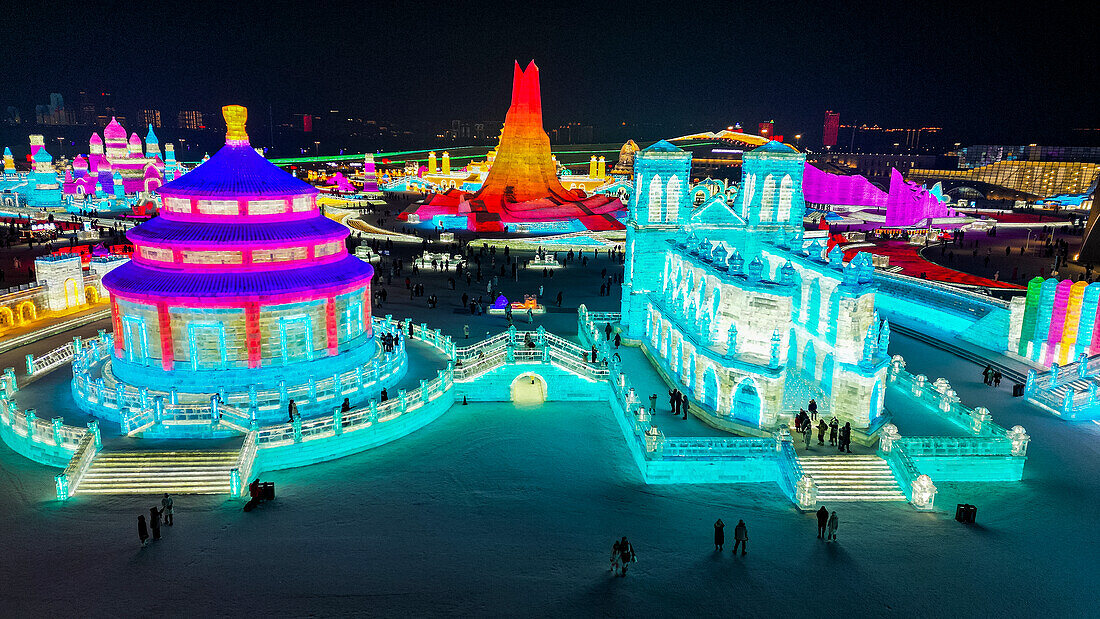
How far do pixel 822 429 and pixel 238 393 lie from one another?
63.8 ft

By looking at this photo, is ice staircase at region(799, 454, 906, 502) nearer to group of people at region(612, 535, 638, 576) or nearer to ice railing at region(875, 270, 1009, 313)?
group of people at region(612, 535, 638, 576)

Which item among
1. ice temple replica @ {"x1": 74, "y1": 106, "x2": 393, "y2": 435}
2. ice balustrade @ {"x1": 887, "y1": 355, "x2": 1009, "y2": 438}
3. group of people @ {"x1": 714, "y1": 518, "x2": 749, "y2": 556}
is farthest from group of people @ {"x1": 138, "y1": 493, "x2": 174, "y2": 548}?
ice balustrade @ {"x1": 887, "y1": 355, "x2": 1009, "y2": 438}

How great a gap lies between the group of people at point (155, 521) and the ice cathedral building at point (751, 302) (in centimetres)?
1648

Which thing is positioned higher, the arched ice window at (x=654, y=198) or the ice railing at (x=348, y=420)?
the arched ice window at (x=654, y=198)

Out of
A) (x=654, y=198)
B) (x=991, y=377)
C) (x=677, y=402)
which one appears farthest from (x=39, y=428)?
(x=991, y=377)

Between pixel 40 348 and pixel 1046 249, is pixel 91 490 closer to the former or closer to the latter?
pixel 40 348

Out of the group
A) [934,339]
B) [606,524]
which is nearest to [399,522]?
[606,524]

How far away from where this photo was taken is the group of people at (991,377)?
3023 centimetres

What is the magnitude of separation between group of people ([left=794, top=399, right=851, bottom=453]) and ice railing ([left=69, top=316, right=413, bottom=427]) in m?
15.3

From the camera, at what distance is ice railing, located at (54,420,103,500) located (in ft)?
65.2

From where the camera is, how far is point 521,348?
29984 mm

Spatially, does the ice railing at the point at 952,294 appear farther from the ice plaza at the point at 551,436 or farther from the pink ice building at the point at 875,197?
the pink ice building at the point at 875,197

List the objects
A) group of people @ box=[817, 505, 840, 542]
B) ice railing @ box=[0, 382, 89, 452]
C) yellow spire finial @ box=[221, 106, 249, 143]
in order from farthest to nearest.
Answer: yellow spire finial @ box=[221, 106, 249, 143], ice railing @ box=[0, 382, 89, 452], group of people @ box=[817, 505, 840, 542]

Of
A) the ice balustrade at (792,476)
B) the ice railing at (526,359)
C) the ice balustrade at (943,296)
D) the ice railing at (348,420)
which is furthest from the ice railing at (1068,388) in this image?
the ice railing at (348,420)
